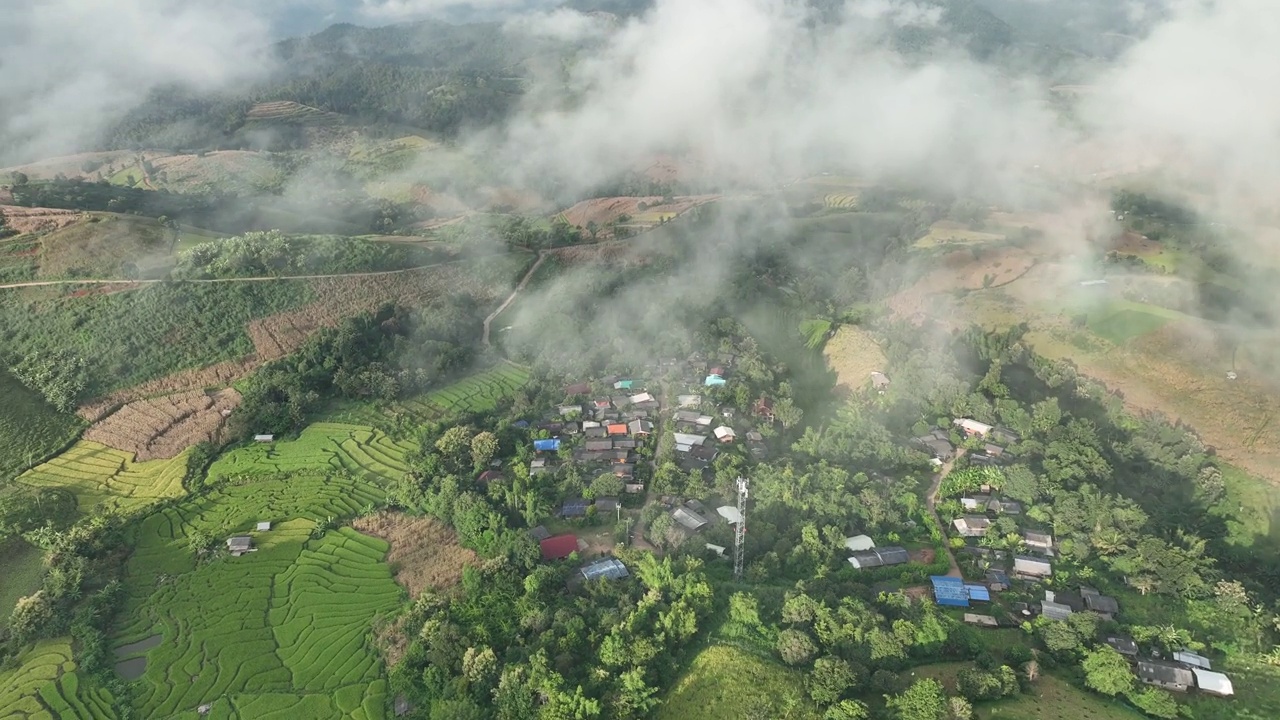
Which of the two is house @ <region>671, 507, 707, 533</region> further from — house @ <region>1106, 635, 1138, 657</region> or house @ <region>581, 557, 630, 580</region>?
house @ <region>1106, 635, 1138, 657</region>

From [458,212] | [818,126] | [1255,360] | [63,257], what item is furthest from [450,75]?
[1255,360]

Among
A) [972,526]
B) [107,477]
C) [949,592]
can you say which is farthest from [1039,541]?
[107,477]

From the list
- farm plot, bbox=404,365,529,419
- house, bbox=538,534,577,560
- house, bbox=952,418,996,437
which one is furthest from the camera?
farm plot, bbox=404,365,529,419

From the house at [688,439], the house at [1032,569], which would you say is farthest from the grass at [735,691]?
the house at [688,439]

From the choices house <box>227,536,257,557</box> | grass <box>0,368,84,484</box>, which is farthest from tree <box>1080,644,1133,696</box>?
grass <box>0,368,84,484</box>

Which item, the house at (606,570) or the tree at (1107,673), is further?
the house at (606,570)

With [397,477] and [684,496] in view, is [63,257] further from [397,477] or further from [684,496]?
[684,496]

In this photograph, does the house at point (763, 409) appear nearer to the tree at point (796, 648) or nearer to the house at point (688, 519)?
the house at point (688, 519)
